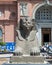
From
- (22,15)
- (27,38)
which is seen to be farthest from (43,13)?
(27,38)

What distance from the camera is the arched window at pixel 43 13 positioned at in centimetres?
4391

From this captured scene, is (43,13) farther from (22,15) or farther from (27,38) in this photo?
(27,38)

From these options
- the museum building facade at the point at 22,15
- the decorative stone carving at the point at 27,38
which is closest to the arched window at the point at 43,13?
the museum building facade at the point at 22,15

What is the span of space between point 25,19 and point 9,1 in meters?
33.2

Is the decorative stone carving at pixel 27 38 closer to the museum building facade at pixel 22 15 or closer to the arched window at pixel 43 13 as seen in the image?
the museum building facade at pixel 22 15

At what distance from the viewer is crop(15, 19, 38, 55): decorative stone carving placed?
33.3 feet

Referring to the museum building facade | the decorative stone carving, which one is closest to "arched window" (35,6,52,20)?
the museum building facade

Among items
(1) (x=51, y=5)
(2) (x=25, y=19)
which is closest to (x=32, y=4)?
(1) (x=51, y=5)

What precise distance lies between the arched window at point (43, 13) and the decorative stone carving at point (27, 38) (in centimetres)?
3358

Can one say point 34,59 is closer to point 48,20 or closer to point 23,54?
point 23,54

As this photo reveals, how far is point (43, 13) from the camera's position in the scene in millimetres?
44531

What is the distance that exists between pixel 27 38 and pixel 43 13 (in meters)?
34.5

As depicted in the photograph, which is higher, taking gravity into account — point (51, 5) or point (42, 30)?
point (51, 5)

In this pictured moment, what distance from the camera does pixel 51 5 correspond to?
42.1m
